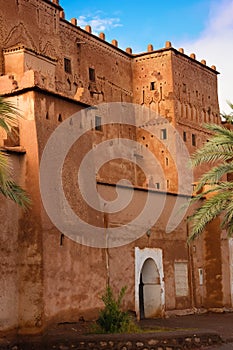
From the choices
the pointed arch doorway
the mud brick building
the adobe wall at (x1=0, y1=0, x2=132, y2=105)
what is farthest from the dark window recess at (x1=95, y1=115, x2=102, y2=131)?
the pointed arch doorway

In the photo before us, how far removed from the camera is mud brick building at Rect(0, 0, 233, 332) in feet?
43.9

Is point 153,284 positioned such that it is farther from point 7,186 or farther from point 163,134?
point 163,134

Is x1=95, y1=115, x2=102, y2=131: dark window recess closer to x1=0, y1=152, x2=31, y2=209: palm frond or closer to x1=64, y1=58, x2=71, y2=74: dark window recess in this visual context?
x1=64, y1=58, x2=71, y2=74: dark window recess

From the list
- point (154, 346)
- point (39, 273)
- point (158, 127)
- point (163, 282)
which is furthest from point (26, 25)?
point (154, 346)

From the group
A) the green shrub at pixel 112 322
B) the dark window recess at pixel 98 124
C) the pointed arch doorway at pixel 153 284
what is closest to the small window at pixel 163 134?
the dark window recess at pixel 98 124

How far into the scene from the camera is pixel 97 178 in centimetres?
2356

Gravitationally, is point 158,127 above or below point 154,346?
above

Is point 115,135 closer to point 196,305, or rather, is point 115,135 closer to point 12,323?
point 196,305

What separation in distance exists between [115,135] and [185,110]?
4834 millimetres

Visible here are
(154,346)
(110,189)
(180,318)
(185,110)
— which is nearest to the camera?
(154,346)

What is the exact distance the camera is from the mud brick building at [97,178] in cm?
1338

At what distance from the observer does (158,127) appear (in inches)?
1309

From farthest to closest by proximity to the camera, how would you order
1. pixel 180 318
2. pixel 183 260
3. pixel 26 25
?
1. pixel 26 25
2. pixel 183 260
3. pixel 180 318

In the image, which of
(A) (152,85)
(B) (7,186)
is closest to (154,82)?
(A) (152,85)
